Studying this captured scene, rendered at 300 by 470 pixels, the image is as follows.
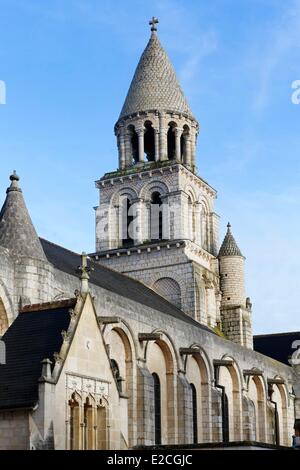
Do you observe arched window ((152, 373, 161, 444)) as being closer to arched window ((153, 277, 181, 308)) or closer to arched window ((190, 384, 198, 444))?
arched window ((190, 384, 198, 444))

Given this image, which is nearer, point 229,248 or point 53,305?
point 53,305

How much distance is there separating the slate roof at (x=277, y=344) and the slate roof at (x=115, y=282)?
1518cm

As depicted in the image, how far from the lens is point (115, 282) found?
4659cm

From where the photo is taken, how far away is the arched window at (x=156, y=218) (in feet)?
185

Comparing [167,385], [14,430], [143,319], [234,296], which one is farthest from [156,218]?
[14,430]

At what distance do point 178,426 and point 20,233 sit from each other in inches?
448

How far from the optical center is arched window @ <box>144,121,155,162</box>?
57531mm

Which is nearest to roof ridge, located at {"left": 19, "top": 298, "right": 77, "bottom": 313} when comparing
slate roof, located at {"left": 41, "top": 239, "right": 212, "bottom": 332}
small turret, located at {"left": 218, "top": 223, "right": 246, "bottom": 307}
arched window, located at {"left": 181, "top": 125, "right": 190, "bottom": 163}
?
slate roof, located at {"left": 41, "top": 239, "right": 212, "bottom": 332}

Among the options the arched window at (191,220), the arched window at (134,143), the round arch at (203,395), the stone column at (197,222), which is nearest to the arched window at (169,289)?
the arched window at (191,220)

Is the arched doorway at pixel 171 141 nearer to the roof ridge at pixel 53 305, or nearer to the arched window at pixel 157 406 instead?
the arched window at pixel 157 406

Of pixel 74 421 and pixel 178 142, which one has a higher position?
pixel 178 142

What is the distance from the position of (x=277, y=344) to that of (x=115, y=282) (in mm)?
23900

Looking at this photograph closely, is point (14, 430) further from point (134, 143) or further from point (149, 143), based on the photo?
point (149, 143)

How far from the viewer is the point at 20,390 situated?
23.7 m
